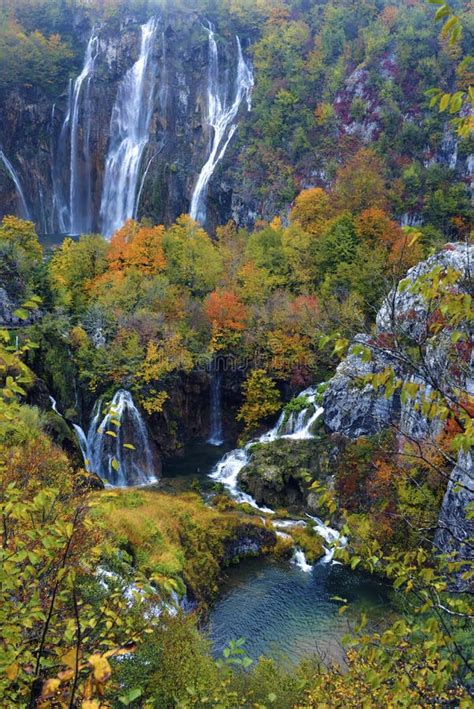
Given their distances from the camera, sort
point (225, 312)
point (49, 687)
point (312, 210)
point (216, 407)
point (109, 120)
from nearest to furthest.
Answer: point (49, 687) < point (225, 312) < point (216, 407) < point (312, 210) < point (109, 120)

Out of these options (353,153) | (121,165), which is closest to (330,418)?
(353,153)

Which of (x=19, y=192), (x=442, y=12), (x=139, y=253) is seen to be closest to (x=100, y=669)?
(x=442, y=12)

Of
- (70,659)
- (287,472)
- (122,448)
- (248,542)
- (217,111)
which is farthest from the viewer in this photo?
(217,111)

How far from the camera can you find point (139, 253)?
30797 mm

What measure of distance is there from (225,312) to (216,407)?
5.54m

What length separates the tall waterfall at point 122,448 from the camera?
24312mm

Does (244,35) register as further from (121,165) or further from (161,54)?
(121,165)

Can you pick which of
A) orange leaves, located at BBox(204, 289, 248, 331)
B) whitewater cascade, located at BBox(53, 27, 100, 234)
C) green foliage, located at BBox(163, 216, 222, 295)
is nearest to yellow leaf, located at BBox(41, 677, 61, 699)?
orange leaves, located at BBox(204, 289, 248, 331)

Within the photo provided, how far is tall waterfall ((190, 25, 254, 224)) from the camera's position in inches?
1943

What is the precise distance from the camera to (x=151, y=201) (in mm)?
50969

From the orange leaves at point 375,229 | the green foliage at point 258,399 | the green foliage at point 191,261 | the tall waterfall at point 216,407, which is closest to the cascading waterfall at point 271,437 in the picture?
the green foliage at point 258,399

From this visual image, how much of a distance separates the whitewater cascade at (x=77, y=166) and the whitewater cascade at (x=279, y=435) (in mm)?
36337

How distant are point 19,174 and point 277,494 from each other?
4825 cm

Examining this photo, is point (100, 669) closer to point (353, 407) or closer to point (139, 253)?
point (353, 407)
